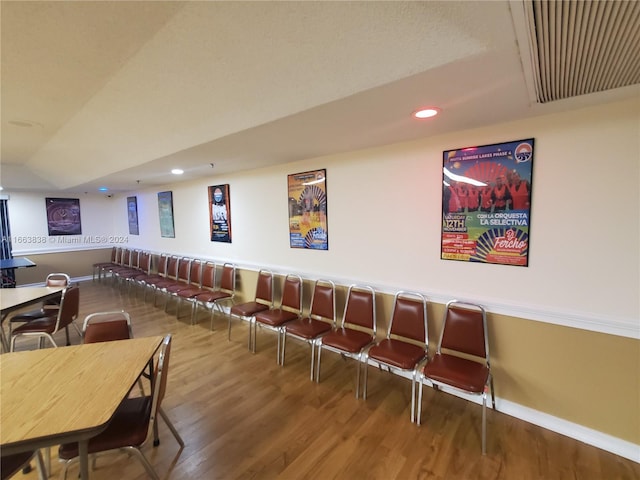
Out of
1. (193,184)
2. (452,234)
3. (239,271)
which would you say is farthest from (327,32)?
(193,184)

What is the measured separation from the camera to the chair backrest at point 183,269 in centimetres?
486

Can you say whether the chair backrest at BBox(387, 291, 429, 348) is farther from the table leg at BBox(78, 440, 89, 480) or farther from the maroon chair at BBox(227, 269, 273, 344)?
the table leg at BBox(78, 440, 89, 480)

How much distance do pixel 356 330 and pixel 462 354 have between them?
0.95m

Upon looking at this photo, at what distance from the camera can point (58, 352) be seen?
5.91 ft

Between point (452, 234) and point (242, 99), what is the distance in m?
1.95

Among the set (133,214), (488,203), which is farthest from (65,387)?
(133,214)

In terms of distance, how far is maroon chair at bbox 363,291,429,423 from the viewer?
2189mm

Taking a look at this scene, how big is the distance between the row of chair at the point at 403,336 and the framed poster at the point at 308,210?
1.57ft

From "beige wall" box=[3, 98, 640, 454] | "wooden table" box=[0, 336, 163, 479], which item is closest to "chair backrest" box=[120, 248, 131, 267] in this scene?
"wooden table" box=[0, 336, 163, 479]

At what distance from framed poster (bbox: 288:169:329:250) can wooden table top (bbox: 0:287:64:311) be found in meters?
2.85

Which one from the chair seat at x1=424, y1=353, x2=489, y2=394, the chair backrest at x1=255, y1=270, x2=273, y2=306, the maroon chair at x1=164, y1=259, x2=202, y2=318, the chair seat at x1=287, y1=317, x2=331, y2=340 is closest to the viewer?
the chair seat at x1=424, y1=353, x2=489, y2=394

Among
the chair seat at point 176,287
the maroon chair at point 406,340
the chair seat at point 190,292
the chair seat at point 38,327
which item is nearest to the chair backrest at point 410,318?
the maroon chair at point 406,340

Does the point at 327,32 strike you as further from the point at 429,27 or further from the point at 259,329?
the point at 259,329

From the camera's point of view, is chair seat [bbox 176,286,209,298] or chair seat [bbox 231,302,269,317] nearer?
chair seat [bbox 231,302,269,317]
